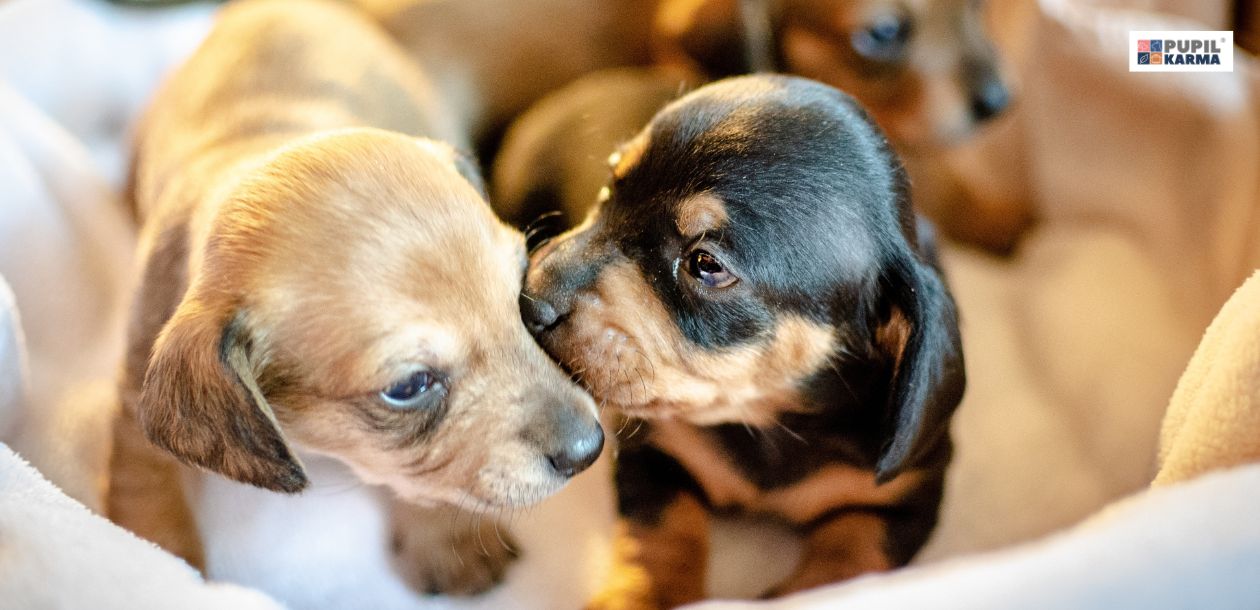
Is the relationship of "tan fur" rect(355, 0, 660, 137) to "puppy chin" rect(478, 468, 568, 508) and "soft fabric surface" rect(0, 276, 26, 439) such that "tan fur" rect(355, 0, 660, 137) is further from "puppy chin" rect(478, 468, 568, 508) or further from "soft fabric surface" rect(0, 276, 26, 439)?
"puppy chin" rect(478, 468, 568, 508)

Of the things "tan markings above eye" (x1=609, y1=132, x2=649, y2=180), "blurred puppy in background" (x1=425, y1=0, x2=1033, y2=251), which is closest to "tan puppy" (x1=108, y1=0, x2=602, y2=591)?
"tan markings above eye" (x1=609, y1=132, x2=649, y2=180)

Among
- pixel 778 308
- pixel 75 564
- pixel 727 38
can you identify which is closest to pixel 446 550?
pixel 75 564

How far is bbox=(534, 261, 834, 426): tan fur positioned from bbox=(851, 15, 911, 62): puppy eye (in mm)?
1343

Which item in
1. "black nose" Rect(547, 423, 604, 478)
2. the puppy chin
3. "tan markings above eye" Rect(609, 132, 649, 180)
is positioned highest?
"tan markings above eye" Rect(609, 132, 649, 180)

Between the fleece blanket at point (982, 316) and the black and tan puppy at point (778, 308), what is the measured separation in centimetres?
23

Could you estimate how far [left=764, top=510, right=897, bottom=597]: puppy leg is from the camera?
5.78 ft

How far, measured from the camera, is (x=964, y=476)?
2.19m

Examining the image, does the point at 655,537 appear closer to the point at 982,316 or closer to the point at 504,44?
the point at 982,316

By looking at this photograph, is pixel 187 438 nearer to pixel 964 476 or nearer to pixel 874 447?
pixel 874 447

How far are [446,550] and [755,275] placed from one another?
0.87 metres

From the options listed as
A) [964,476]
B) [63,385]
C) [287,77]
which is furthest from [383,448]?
[964,476]

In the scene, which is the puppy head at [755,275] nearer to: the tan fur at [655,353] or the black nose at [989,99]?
the tan fur at [655,353]

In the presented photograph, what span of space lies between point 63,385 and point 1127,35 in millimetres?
2724

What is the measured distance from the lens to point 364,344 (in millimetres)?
1467
